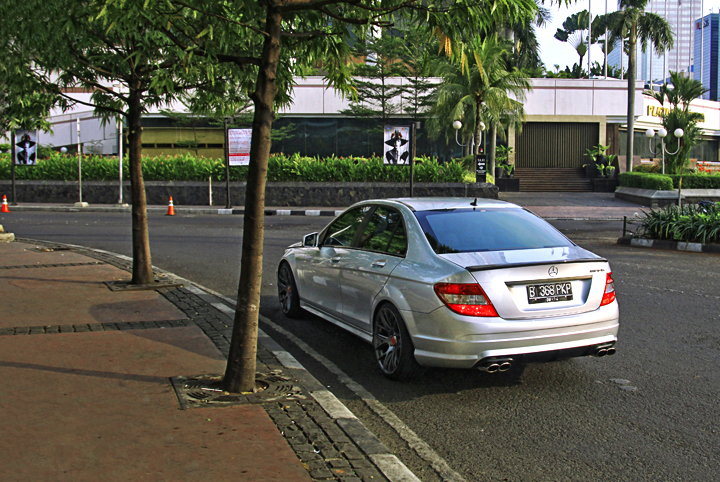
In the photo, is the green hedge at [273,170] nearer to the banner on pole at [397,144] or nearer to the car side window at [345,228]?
the banner on pole at [397,144]

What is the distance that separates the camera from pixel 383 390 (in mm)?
5473

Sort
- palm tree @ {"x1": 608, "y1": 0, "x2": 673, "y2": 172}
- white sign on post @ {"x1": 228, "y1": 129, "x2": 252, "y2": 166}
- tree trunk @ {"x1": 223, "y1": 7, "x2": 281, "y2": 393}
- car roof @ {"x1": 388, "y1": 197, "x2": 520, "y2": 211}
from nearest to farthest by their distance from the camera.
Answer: tree trunk @ {"x1": 223, "y1": 7, "x2": 281, "y2": 393}, car roof @ {"x1": 388, "y1": 197, "x2": 520, "y2": 211}, white sign on post @ {"x1": 228, "y1": 129, "x2": 252, "y2": 166}, palm tree @ {"x1": 608, "y1": 0, "x2": 673, "y2": 172}

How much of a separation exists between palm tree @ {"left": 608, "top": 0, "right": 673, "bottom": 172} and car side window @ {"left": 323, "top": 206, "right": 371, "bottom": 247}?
111ft

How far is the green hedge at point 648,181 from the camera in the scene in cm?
3039

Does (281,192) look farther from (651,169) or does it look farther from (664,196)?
(651,169)

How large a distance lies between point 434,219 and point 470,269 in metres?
0.97

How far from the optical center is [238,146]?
26578mm

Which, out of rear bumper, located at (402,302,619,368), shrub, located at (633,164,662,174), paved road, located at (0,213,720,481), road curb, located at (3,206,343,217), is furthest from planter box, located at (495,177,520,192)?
rear bumper, located at (402,302,619,368)

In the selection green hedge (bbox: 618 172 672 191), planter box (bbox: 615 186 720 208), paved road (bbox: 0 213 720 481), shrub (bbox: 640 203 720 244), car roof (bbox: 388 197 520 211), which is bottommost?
paved road (bbox: 0 213 720 481)

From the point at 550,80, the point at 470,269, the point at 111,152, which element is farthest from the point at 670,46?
the point at 470,269

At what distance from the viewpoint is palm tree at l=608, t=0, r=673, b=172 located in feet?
123

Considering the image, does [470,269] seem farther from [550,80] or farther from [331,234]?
[550,80]

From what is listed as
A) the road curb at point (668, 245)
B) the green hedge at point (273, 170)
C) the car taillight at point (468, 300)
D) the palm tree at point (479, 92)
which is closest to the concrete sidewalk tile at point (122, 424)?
the car taillight at point (468, 300)

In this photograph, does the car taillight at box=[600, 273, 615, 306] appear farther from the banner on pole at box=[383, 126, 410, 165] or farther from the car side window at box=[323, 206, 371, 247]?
the banner on pole at box=[383, 126, 410, 165]
